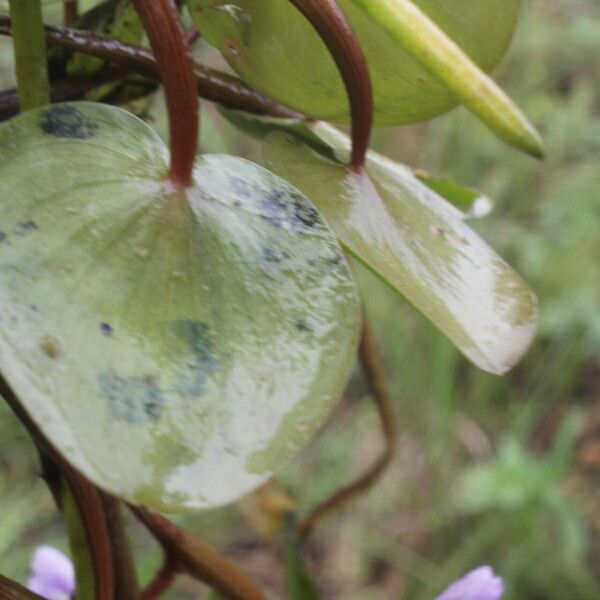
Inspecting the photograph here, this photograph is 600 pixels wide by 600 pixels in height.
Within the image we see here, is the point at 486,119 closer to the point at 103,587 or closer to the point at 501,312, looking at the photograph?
the point at 501,312

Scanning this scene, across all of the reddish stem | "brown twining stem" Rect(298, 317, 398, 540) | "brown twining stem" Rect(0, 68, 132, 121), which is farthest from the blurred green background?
"brown twining stem" Rect(0, 68, 132, 121)

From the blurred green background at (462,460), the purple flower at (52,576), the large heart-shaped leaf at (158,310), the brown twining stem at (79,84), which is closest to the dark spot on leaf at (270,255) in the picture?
the large heart-shaped leaf at (158,310)

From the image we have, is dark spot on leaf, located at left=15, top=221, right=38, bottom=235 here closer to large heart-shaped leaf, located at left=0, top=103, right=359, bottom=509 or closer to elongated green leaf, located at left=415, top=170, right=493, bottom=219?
large heart-shaped leaf, located at left=0, top=103, right=359, bottom=509

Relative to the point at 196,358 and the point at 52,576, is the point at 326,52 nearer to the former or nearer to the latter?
the point at 196,358

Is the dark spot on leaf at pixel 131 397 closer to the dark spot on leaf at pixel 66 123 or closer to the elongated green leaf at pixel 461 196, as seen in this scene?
the dark spot on leaf at pixel 66 123

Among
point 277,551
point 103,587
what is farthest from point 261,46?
point 277,551

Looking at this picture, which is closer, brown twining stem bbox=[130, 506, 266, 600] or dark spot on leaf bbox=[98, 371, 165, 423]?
dark spot on leaf bbox=[98, 371, 165, 423]

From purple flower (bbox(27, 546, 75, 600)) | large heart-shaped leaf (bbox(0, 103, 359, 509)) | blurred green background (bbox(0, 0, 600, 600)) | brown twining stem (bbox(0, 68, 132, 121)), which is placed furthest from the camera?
blurred green background (bbox(0, 0, 600, 600))
